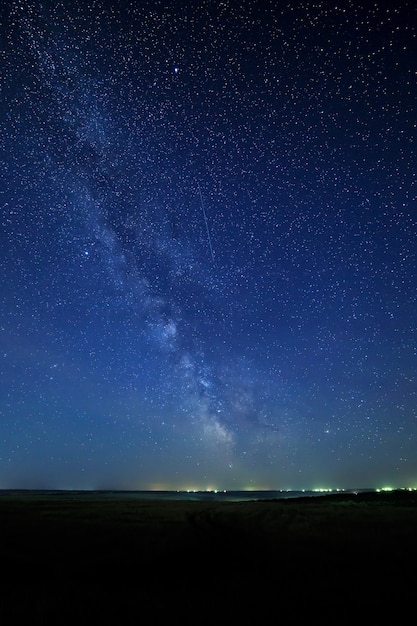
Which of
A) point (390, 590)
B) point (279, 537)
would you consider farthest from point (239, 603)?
point (279, 537)

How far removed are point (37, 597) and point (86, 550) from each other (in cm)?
696

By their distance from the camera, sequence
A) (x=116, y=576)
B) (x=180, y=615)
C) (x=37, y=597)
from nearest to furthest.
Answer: (x=180, y=615), (x=37, y=597), (x=116, y=576)

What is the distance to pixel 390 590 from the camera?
28.1 feet

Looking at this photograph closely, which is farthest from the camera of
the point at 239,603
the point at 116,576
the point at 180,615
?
the point at 116,576

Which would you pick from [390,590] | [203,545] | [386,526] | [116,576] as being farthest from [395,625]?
[386,526]

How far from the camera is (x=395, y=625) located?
655 centimetres

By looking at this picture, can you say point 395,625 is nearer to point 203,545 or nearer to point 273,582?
point 273,582

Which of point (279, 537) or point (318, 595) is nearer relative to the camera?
point (318, 595)

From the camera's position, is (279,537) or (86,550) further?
(279,537)

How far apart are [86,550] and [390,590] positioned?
10.8 meters

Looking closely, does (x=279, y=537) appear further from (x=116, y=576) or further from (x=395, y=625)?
(x=395, y=625)

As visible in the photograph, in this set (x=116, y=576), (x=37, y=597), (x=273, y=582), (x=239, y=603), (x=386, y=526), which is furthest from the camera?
(x=386, y=526)

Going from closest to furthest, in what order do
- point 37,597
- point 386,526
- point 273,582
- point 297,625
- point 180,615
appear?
point 297,625
point 180,615
point 37,597
point 273,582
point 386,526

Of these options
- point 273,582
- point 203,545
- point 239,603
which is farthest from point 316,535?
point 239,603
